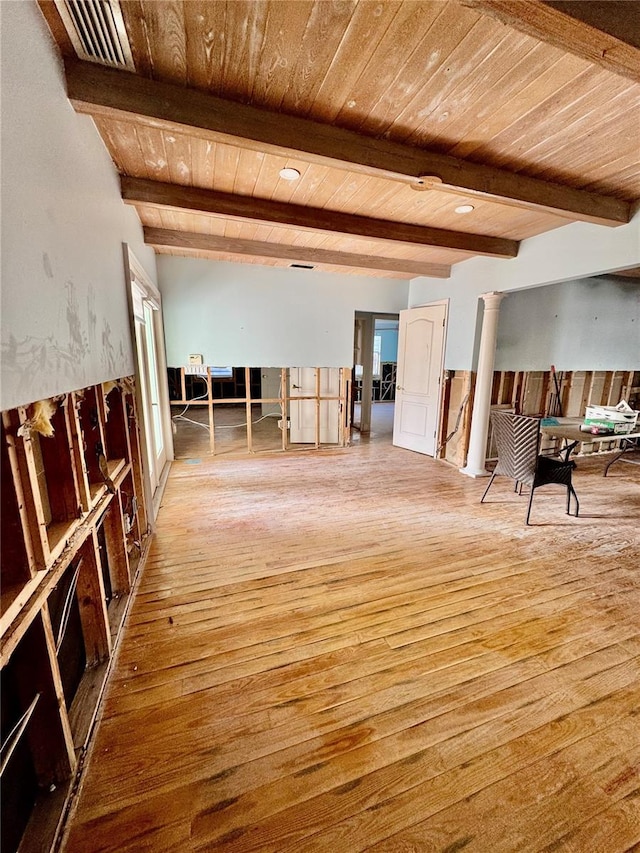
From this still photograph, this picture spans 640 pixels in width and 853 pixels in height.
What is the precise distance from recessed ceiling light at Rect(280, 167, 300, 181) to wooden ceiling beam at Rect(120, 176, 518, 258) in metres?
0.48

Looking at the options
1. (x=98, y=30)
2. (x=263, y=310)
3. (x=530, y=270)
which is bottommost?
(x=263, y=310)

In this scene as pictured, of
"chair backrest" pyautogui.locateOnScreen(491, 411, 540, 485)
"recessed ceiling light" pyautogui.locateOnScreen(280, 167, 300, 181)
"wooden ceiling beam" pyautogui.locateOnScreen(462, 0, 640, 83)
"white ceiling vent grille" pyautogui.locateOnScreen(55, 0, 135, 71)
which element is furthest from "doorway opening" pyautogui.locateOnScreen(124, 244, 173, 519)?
"chair backrest" pyautogui.locateOnScreen(491, 411, 540, 485)

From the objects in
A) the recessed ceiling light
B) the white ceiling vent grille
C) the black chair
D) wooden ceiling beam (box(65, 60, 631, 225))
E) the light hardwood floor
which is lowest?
the light hardwood floor

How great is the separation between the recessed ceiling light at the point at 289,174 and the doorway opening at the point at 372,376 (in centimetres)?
320

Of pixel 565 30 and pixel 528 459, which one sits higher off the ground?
pixel 565 30

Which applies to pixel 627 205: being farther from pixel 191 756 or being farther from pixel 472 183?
pixel 191 756

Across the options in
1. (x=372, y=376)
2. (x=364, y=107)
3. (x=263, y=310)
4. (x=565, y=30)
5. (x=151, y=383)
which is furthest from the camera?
(x=372, y=376)

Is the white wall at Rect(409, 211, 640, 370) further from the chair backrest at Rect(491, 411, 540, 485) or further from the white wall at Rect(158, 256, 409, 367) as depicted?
the chair backrest at Rect(491, 411, 540, 485)

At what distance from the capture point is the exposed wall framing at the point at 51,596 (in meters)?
0.95

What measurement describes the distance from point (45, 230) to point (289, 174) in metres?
1.79

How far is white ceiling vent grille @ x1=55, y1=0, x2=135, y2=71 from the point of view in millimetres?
1232

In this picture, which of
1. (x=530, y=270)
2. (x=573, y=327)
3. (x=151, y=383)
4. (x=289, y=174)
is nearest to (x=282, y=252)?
(x=289, y=174)

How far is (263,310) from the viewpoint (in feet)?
16.1

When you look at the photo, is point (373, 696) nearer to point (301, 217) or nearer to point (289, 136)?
point (289, 136)
